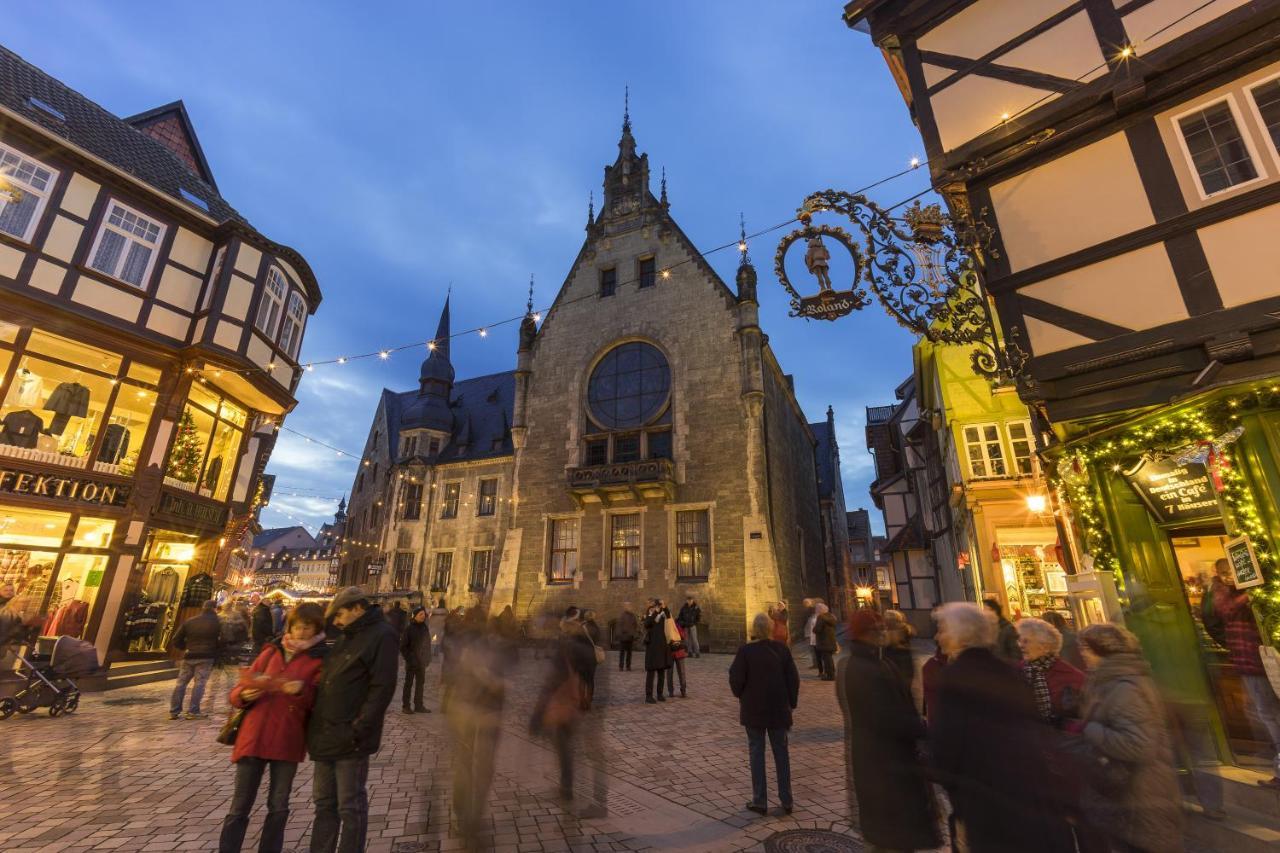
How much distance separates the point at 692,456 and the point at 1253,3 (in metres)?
15.9

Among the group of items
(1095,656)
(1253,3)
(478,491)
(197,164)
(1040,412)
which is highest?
(197,164)

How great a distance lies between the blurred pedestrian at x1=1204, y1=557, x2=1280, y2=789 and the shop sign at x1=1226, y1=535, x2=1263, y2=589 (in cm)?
13

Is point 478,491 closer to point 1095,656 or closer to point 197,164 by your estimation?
point 197,164

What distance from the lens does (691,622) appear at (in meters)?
15.9

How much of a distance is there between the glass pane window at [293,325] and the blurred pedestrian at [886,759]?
1788 cm

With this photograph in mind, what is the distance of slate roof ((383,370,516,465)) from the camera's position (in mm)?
26672

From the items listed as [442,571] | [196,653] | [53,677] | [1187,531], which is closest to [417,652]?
[196,653]

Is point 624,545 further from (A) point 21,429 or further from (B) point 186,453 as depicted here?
(A) point 21,429

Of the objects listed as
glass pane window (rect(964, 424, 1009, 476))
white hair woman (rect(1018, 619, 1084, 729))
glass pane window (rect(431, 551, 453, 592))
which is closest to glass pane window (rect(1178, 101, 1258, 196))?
white hair woman (rect(1018, 619, 1084, 729))

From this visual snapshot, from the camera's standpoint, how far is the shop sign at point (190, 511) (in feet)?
42.9

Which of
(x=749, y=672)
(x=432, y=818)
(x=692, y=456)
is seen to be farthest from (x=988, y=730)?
(x=692, y=456)

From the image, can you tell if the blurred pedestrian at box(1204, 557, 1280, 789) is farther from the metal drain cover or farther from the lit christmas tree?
the lit christmas tree

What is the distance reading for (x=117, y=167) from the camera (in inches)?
497

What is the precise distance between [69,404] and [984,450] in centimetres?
2124
